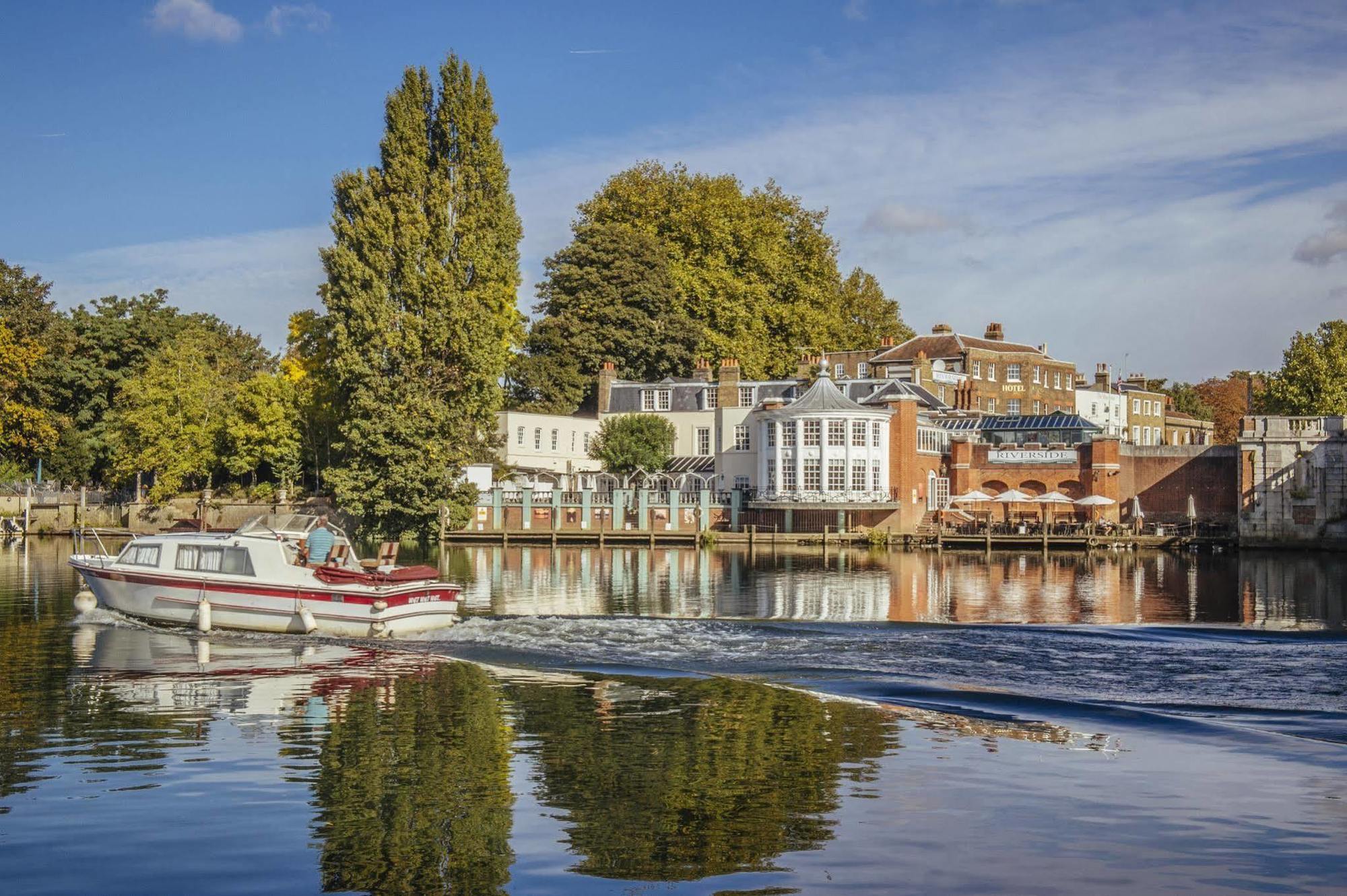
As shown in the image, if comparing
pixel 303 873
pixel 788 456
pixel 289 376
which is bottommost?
pixel 303 873

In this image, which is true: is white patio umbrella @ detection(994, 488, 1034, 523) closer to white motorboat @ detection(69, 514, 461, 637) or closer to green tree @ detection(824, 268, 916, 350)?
green tree @ detection(824, 268, 916, 350)

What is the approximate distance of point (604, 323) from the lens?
275 feet

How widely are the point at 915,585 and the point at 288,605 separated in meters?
21.9

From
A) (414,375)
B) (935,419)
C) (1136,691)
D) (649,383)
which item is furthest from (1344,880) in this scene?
(649,383)

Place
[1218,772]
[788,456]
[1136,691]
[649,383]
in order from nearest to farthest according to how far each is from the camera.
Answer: [1218,772], [1136,691], [788,456], [649,383]

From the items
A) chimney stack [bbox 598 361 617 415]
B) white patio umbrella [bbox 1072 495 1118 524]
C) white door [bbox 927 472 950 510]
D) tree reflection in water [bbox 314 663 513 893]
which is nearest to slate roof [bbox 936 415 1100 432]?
white door [bbox 927 472 950 510]

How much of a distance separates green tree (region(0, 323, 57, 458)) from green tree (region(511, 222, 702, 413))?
85.4 ft

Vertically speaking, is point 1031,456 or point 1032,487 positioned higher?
point 1031,456

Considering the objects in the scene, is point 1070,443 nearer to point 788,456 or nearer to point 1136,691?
point 788,456

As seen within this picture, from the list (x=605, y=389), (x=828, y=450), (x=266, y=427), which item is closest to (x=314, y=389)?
(x=266, y=427)

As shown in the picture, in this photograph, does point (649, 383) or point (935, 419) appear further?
point (649, 383)

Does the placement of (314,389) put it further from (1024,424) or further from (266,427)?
(1024,424)

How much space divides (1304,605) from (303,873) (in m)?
31.6

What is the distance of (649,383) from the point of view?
79.7 m
